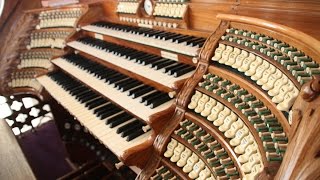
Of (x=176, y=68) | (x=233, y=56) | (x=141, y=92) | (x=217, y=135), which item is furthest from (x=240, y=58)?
(x=141, y=92)

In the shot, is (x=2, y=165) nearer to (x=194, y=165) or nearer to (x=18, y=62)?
(x=194, y=165)

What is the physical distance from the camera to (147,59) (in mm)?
2012

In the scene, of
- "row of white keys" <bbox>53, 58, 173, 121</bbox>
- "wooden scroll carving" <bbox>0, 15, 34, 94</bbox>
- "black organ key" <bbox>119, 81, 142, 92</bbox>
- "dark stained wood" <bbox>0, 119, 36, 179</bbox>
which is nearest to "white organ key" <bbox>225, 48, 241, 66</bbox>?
"row of white keys" <bbox>53, 58, 173, 121</bbox>

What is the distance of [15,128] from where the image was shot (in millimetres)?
3650

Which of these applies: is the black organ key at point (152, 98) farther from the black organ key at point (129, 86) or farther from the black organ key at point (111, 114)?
the black organ key at point (129, 86)

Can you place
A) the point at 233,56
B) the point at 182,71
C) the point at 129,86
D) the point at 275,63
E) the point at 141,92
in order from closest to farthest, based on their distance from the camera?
the point at 275,63
the point at 233,56
the point at 182,71
the point at 141,92
the point at 129,86

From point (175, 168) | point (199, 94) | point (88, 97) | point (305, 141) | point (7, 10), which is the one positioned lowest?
point (175, 168)

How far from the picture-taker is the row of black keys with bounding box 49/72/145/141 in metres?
1.64

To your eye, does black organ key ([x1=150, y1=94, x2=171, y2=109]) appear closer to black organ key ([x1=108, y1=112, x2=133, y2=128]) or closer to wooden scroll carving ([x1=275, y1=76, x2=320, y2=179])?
black organ key ([x1=108, y1=112, x2=133, y2=128])

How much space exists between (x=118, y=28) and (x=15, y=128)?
217 cm

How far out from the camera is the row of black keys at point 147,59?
1.74m

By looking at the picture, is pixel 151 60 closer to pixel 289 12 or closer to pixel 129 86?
pixel 129 86

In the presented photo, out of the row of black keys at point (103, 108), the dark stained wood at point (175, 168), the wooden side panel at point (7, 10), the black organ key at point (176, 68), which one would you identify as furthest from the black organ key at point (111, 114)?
the wooden side panel at point (7, 10)

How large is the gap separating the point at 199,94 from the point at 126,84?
699 millimetres
